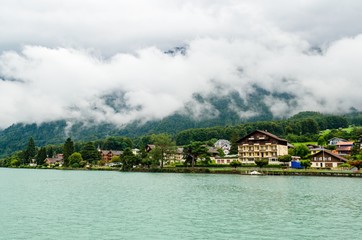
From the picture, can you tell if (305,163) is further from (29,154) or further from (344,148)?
(29,154)

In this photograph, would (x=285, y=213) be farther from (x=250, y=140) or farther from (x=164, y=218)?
(x=250, y=140)

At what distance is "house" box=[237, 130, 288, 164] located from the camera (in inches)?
4658

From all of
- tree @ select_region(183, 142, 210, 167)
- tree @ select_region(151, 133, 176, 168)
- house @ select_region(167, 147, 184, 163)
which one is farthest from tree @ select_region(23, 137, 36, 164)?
tree @ select_region(183, 142, 210, 167)

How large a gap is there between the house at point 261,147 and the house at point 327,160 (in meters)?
16.1

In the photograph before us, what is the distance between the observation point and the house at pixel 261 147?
11831cm

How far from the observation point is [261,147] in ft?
394

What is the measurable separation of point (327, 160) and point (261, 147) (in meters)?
23.3

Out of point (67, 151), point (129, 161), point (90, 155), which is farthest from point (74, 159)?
point (129, 161)

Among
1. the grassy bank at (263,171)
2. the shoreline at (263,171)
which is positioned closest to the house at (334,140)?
the grassy bank at (263,171)

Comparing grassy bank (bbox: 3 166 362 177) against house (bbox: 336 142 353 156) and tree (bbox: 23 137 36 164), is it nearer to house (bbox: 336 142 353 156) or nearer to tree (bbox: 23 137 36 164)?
house (bbox: 336 142 353 156)

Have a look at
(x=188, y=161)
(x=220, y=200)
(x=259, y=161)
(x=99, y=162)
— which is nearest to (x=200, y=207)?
(x=220, y=200)

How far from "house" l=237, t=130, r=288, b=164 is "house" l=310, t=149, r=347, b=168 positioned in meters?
16.1

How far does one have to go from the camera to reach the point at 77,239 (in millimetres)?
22375

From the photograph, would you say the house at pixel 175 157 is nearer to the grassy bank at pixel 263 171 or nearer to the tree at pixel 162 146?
the tree at pixel 162 146
